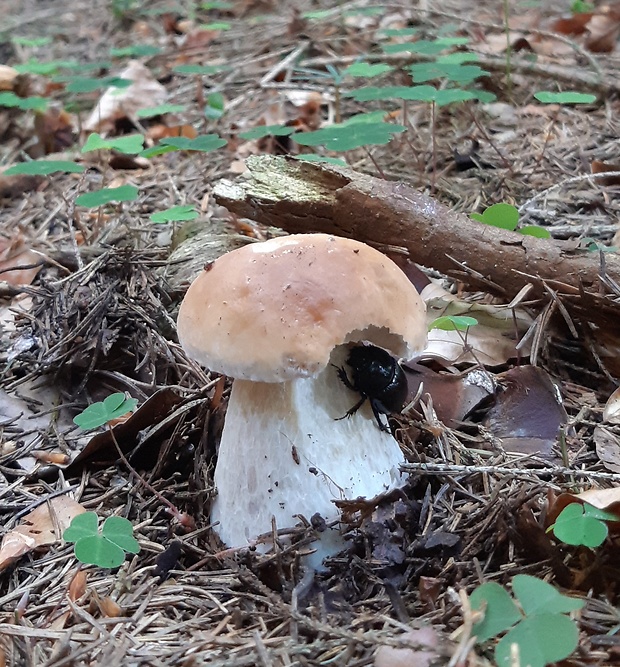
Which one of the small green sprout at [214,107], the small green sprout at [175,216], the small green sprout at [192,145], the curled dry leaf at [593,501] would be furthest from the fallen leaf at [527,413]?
the small green sprout at [214,107]

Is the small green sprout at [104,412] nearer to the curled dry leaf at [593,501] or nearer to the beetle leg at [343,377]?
the beetle leg at [343,377]

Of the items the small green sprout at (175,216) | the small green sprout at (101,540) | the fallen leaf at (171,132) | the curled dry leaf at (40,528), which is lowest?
the curled dry leaf at (40,528)

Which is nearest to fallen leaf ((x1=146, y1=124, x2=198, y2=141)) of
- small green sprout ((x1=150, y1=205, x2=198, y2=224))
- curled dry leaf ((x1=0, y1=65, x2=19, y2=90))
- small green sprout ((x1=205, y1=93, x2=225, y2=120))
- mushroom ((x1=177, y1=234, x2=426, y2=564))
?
small green sprout ((x1=205, y1=93, x2=225, y2=120))

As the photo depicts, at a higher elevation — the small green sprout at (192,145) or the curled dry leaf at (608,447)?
the small green sprout at (192,145)

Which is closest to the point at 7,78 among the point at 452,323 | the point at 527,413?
the point at 452,323

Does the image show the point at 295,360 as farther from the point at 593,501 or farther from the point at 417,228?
the point at 417,228

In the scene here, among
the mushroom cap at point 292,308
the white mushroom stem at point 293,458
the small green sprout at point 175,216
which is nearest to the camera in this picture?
the mushroom cap at point 292,308
